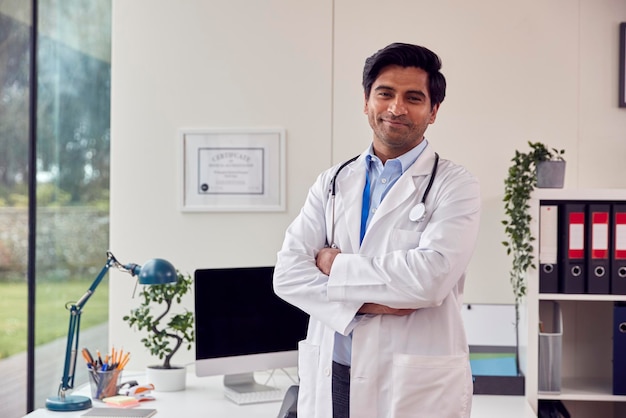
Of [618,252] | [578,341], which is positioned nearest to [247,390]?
[578,341]

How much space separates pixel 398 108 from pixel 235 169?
1335 mm

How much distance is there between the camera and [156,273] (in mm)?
2742

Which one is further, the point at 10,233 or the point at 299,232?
the point at 10,233

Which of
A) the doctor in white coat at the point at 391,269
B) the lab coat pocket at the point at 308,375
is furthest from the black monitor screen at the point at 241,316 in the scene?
the lab coat pocket at the point at 308,375

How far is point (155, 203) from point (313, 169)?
27.2 inches

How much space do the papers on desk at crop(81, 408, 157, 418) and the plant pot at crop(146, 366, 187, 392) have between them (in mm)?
292

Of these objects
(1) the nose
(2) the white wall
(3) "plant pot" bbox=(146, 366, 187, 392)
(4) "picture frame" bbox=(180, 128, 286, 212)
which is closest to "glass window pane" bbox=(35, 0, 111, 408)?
(2) the white wall

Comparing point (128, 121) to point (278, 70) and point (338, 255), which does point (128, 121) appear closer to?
point (278, 70)

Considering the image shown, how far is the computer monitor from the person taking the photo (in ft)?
9.21

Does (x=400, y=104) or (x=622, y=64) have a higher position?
(x=622, y=64)

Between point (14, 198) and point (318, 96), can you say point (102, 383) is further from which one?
point (318, 96)

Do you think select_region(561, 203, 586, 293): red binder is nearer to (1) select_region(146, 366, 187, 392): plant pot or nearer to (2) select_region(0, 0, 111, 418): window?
(1) select_region(146, 366, 187, 392): plant pot

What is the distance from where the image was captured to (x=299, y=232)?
2273 millimetres

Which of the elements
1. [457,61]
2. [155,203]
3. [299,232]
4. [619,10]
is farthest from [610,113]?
[155,203]
